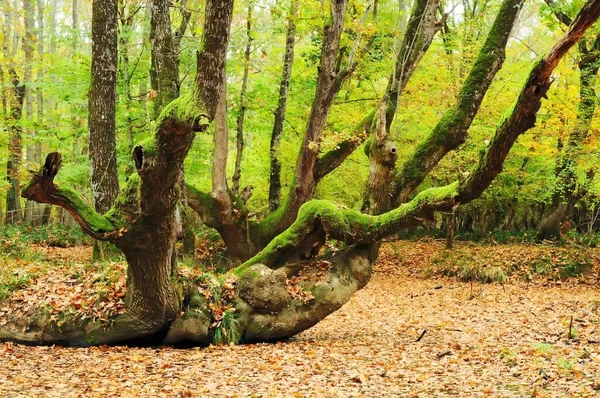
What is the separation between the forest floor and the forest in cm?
4

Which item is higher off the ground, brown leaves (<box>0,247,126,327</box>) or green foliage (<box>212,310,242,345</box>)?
brown leaves (<box>0,247,126,327</box>)

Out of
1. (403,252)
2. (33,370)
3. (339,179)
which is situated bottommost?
(403,252)

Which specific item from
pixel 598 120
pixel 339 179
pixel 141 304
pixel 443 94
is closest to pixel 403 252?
pixel 339 179

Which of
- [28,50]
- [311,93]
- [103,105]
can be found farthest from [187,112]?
[28,50]

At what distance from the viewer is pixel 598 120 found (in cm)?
1300

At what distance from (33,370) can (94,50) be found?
6154 millimetres

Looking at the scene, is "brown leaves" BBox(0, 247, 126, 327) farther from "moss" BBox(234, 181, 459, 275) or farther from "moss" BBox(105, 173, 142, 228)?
"moss" BBox(234, 181, 459, 275)

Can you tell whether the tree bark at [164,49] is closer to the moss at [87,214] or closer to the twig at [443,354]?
the moss at [87,214]

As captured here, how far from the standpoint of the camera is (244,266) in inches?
352

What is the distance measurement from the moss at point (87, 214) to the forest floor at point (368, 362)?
1.59 m

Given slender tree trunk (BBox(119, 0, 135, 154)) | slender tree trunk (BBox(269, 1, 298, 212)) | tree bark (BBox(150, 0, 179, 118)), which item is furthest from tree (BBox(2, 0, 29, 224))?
tree bark (BBox(150, 0, 179, 118))

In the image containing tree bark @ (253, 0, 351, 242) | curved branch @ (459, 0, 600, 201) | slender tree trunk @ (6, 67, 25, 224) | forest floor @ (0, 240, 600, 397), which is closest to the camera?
forest floor @ (0, 240, 600, 397)

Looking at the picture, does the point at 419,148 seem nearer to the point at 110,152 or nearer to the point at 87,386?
the point at 110,152

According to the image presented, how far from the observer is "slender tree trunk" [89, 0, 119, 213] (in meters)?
9.73
